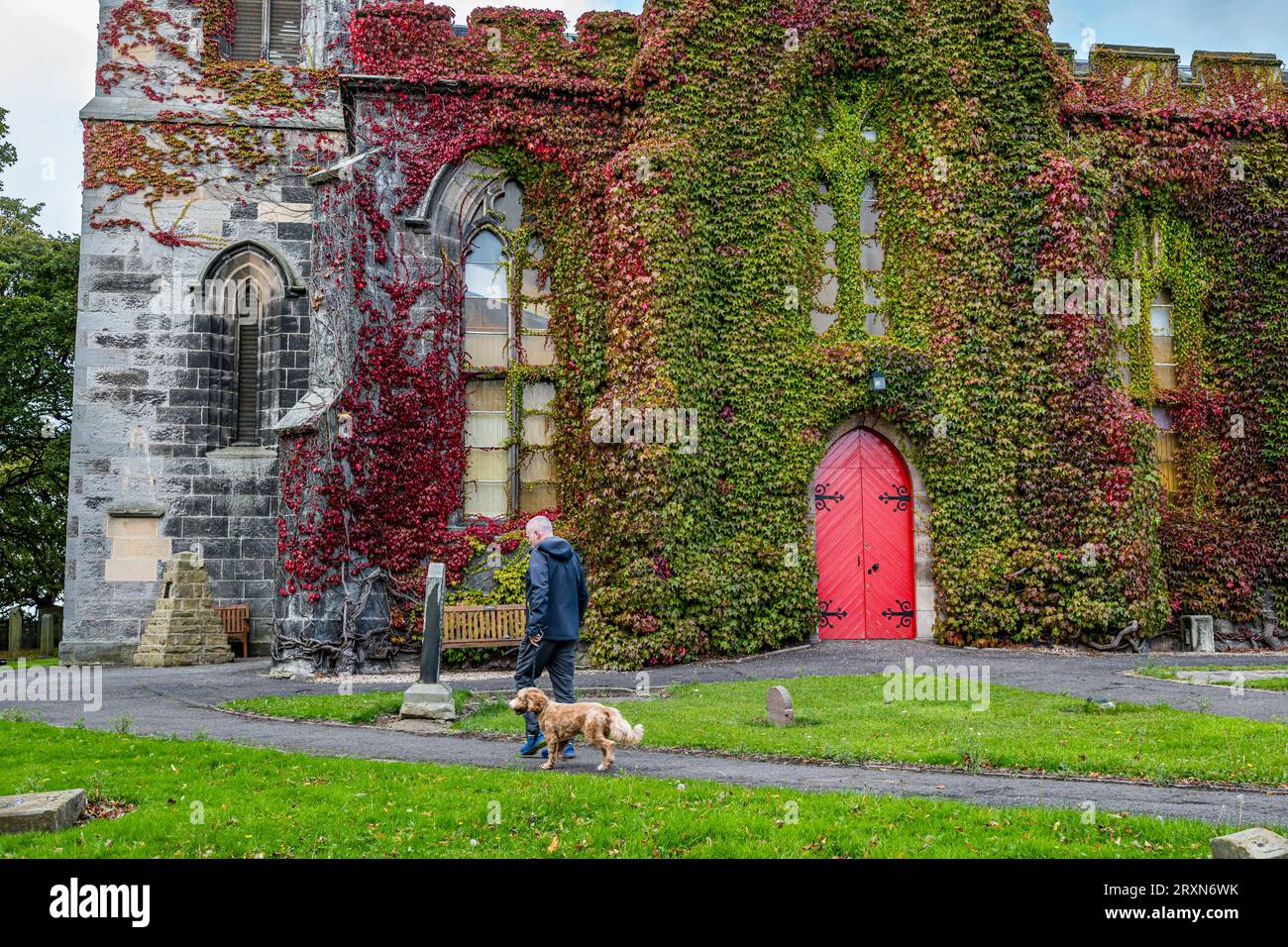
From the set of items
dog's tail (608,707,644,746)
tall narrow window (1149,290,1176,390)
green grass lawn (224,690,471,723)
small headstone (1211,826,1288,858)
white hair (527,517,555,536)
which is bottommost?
green grass lawn (224,690,471,723)

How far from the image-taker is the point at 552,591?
8305 mm

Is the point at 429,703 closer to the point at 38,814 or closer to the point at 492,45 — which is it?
the point at 38,814

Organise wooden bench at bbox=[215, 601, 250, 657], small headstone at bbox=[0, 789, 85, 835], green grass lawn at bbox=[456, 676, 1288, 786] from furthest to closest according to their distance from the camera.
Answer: wooden bench at bbox=[215, 601, 250, 657], green grass lawn at bbox=[456, 676, 1288, 786], small headstone at bbox=[0, 789, 85, 835]

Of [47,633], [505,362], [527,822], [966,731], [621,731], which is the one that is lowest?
[47,633]

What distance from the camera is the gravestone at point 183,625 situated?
16.0 metres

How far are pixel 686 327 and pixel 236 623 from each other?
9195mm

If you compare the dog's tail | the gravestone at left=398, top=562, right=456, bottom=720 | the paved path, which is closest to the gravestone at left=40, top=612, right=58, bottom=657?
the paved path

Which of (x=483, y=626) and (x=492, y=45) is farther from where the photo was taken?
(x=492, y=45)

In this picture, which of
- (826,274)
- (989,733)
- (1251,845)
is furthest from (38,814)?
(826,274)

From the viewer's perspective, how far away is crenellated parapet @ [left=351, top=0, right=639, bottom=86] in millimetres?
15797

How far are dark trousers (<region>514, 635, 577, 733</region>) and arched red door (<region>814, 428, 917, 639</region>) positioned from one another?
822 cm

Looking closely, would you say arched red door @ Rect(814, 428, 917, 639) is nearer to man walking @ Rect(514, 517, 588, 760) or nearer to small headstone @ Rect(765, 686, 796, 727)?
small headstone @ Rect(765, 686, 796, 727)

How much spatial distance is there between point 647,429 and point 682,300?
2.16 meters

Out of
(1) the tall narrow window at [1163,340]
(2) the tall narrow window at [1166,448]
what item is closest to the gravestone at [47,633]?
(2) the tall narrow window at [1166,448]
